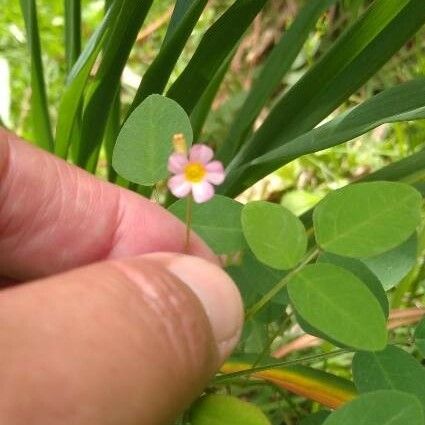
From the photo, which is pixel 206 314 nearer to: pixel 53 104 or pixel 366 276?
pixel 366 276

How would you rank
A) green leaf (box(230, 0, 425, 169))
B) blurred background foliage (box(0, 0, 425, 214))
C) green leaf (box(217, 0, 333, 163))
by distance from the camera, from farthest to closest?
blurred background foliage (box(0, 0, 425, 214)) < green leaf (box(217, 0, 333, 163)) < green leaf (box(230, 0, 425, 169))

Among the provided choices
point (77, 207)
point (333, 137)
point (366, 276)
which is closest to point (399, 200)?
point (366, 276)

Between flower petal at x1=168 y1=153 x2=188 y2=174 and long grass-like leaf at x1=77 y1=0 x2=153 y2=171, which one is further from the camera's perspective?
long grass-like leaf at x1=77 y1=0 x2=153 y2=171

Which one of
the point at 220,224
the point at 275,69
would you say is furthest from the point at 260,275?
the point at 275,69

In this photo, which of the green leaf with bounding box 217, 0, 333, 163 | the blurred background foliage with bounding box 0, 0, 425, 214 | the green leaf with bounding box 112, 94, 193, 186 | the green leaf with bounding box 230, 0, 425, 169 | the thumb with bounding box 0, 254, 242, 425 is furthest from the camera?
the blurred background foliage with bounding box 0, 0, 425, 214

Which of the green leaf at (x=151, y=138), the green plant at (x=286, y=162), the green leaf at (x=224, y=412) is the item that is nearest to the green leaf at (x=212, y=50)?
the green plant at (x=286, y=162)

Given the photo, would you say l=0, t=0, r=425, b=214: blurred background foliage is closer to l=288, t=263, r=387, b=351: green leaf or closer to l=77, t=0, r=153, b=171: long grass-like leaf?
l=77, t=0, r=153, b=171: long grass-like leaf

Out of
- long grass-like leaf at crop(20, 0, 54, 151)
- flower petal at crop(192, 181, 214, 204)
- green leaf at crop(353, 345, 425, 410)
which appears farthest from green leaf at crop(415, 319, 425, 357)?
long grass-like leaf at crop(20, 0, 54, 151)
